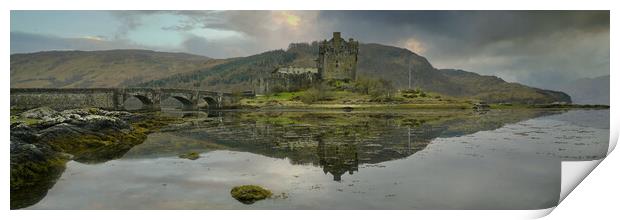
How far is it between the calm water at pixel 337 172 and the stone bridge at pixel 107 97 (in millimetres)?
3226

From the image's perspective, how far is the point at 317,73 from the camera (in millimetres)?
48875

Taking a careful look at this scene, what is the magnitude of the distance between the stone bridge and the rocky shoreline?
471mm

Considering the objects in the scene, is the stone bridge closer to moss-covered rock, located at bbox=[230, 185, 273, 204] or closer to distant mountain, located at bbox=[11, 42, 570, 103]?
distant mountain, located at bbox=[11, 42, 570, 103]

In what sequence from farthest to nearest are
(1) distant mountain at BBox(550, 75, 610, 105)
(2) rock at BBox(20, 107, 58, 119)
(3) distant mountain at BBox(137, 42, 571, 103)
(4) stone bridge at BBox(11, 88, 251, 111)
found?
Answer: 1. (3) distant mountain at BBox(137, 42, 571, 103)
2. (4) stone bridge at BBox(11, 88, 251, 111)
3. (2) rock at BBox(20, 107, 58, 119)
4. (1) distant mountain at BBox(550, 75, 610, 105)

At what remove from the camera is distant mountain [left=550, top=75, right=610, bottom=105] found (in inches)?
455

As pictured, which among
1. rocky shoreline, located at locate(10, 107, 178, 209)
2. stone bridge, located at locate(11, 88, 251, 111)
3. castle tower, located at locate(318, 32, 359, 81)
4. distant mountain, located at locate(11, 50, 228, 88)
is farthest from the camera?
castle tower, located at locate(318, 32, 359, 81)

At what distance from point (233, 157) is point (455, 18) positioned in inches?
270

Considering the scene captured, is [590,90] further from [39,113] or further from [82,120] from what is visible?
[39,113]

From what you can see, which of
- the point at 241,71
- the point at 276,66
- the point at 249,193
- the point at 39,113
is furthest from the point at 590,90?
the point at 241,71

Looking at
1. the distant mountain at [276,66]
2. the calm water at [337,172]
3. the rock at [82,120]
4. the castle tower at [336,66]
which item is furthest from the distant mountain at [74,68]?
the castle tower at [336,66]

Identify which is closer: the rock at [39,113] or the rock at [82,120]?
the rock at [39,113]

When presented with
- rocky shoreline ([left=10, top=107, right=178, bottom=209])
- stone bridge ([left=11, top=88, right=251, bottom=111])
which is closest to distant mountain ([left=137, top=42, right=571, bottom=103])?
stone bridge ([left=11, top=88, right=251, bottom=111])

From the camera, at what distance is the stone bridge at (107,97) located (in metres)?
12.7

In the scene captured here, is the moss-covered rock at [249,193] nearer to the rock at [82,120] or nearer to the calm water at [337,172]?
the calm water at [337,172]
